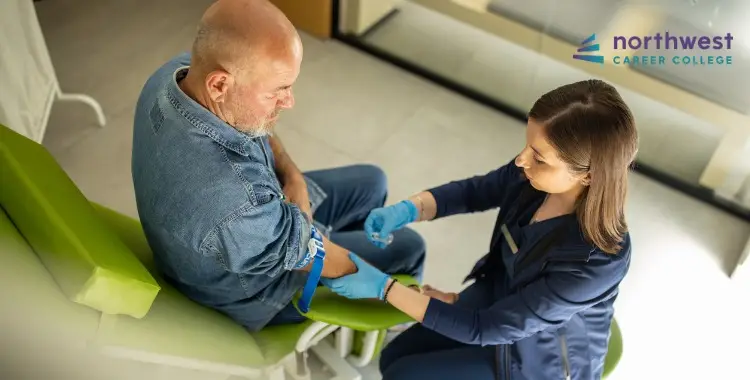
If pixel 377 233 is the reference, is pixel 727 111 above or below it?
above

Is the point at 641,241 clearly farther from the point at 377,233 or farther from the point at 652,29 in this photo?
the point at 377,233

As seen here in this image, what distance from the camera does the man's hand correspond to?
1696 millimetres

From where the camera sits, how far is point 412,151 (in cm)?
279

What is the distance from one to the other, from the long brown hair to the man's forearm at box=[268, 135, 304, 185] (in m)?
0.62

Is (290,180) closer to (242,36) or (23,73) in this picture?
(242,36)

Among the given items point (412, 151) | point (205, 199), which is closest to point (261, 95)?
point (205, 199)

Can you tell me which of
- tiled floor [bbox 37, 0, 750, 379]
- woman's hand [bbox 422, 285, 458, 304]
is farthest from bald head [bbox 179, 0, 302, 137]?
tiled floor [bbox 37, 0, 750, 379]

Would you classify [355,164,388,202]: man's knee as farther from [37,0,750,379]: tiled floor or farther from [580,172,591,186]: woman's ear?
[580,172,591,186]: woman's ear

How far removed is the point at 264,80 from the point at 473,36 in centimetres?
185

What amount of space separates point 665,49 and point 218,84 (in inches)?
70.8

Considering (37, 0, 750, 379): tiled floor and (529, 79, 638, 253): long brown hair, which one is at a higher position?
(529, 79, 638, 253): long brown hair

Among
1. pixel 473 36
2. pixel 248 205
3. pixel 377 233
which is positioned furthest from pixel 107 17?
pixel 248 205

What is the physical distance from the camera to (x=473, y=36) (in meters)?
3.01

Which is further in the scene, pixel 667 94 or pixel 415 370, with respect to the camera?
pixel 667 94
